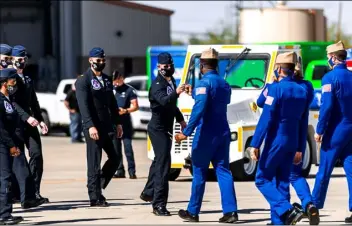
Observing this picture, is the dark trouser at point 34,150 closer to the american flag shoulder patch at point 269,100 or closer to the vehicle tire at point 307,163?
the american flag shoulder patch at point 269,100

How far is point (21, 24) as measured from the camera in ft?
153

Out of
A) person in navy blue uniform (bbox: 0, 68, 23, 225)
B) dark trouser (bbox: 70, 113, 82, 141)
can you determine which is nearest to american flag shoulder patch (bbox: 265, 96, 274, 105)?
person in navy blue uniform (bbox: 0, 68, 23, 225)

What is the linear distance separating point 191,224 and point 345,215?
2.03m

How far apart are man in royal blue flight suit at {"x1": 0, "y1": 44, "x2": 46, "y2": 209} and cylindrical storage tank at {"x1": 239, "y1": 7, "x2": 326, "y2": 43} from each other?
85.4 ft

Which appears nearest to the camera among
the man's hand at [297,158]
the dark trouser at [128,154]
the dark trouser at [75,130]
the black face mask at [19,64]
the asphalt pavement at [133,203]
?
the man's hand at [297,158]

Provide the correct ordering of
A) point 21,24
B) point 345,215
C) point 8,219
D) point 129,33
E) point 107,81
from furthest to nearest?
1. point 129,33
2. point 21,24
3. point 107,81
4. point 345,215
5. point 8,219

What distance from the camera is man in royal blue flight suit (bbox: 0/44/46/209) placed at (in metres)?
14.3

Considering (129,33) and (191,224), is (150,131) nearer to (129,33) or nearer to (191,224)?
(191,224)

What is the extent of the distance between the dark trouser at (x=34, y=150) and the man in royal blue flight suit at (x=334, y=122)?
3.94 metres

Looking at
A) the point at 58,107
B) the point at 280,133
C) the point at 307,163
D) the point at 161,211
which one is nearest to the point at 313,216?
the point at 280,133

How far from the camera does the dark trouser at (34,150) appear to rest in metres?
15.6

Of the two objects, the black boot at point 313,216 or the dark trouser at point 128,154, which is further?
the dark trouser at point 128,154

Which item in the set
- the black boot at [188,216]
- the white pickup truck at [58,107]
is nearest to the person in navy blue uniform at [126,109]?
the black boot at [188,216]

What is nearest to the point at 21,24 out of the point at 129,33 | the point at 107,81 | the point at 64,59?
the point at 64,59
